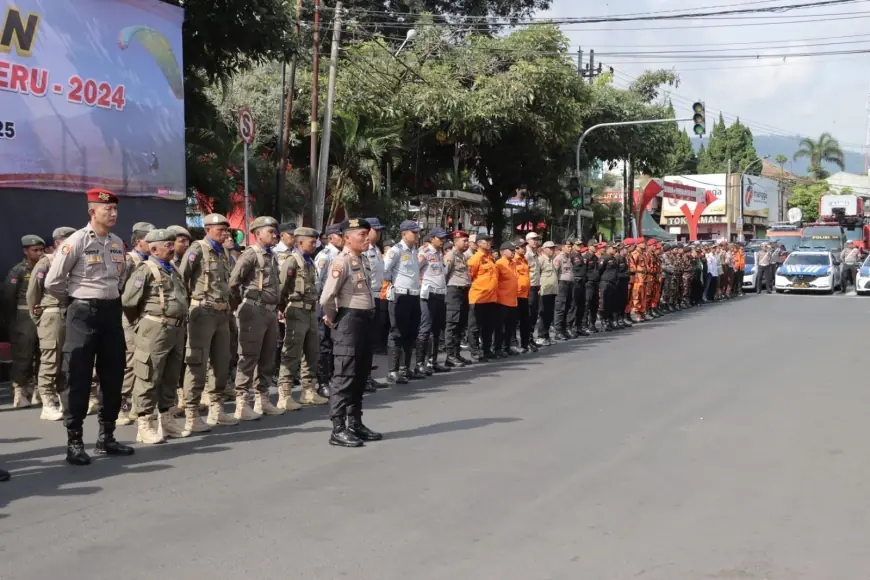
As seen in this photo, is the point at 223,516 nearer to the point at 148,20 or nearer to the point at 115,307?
the point at 115,307

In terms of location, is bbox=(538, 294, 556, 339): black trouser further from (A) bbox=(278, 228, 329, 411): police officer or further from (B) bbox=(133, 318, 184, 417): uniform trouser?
(B) bbox=(133, 318, 184, 417): uniform trouser

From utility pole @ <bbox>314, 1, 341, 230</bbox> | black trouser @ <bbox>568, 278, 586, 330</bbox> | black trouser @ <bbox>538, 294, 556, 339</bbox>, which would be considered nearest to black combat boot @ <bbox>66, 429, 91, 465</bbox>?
black trouser @ <bbox>538, 294, 556, 339</bbox>

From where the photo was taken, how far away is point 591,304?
19.6 meters

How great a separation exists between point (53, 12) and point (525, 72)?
1875 centimetres

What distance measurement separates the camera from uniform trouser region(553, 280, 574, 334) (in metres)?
18.1

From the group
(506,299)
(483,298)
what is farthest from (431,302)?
(506,299)

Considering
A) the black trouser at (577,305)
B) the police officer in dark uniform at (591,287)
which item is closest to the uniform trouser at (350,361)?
the black trouser at (577,305)

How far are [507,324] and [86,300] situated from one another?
8.80m

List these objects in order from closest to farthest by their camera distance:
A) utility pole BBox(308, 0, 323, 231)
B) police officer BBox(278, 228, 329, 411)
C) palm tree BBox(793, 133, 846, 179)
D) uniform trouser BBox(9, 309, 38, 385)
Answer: police officer BBox(278, 228, 329, 411)
uniform trouser BBox(9, 309, 38, 385)
utility pole BBox(308, 0, 323, 231)
palm tree BBox(793, 133, 846, 179)

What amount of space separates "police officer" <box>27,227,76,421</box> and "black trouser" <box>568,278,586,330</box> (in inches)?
424

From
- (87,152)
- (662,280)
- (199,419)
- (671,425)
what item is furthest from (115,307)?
(662,280)

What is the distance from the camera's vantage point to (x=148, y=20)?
46.4 feet

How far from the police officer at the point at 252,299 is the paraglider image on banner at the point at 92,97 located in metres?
4.58

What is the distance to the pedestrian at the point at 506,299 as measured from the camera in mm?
14789
